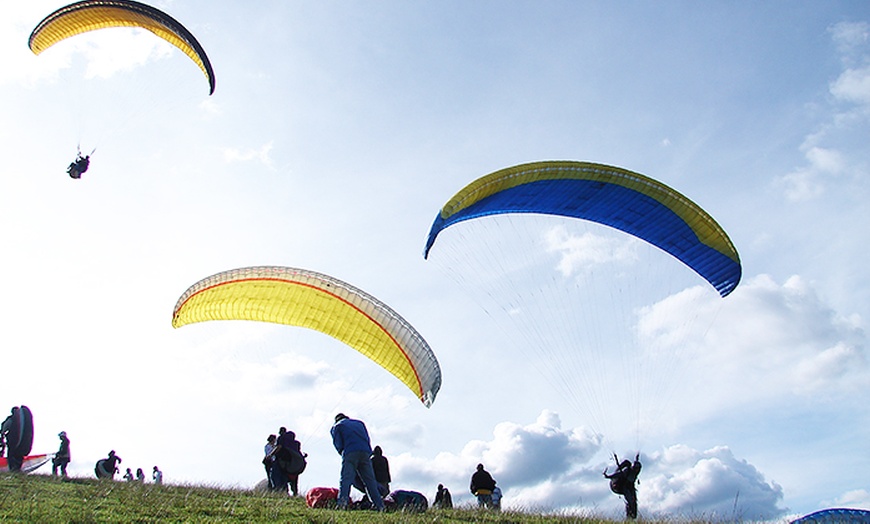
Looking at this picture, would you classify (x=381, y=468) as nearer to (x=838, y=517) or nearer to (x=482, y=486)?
(x=482, y=486)

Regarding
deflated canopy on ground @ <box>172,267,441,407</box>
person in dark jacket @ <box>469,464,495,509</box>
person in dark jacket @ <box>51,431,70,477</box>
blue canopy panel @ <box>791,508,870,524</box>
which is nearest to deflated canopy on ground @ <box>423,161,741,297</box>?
deflated canopy on ground @ <box>172,267,441,407</box>

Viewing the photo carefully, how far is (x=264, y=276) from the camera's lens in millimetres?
14078

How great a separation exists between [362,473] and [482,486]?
4828mm

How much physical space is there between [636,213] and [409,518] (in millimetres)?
8899

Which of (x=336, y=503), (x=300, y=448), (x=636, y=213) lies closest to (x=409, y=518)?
(x=336, y=503)

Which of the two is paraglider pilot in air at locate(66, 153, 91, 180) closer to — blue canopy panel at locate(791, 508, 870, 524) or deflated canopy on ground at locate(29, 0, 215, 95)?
deflated canopy on ground at locate(29, 0, 215, 95)

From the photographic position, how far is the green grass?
7.88 metres

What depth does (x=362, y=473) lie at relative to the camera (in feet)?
35.8

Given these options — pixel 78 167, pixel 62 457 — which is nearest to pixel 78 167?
pixel 78 167

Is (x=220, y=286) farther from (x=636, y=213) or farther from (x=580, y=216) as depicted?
(x=636, y=213)

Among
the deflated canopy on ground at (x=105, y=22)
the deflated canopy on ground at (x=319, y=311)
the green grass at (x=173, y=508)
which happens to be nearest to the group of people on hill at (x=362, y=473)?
the green grass at (x=173, y=508)

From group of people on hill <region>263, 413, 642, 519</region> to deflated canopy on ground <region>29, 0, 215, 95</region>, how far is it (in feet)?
37.1

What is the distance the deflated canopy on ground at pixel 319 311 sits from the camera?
46.3 ft

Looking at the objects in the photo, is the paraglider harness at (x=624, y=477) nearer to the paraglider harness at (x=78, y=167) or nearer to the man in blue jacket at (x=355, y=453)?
the man in blue jacket at (x=355, y=453)
